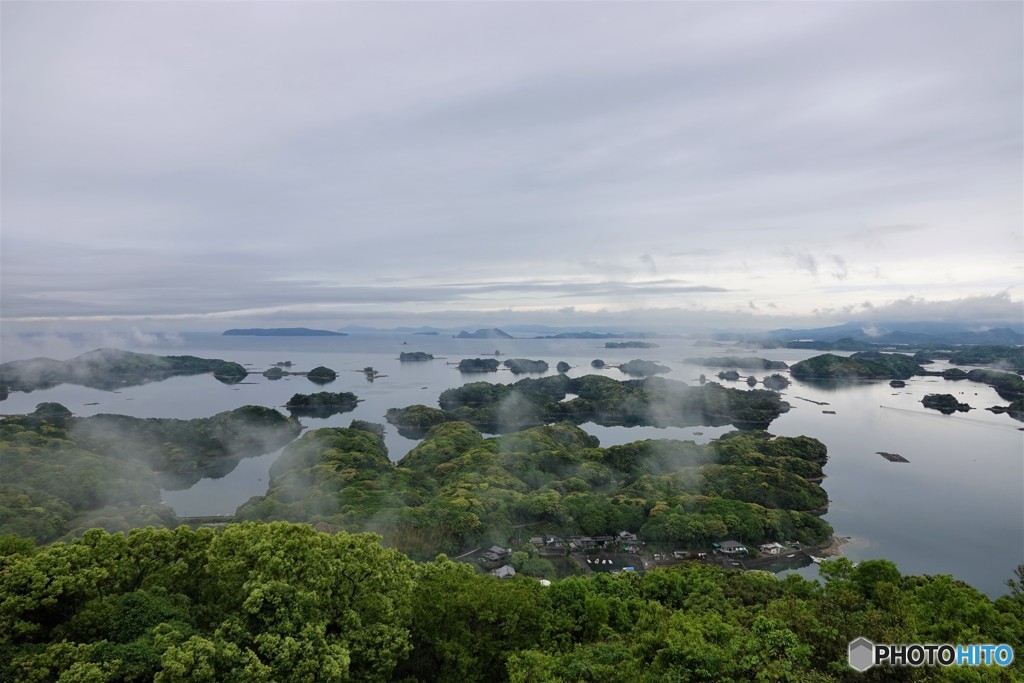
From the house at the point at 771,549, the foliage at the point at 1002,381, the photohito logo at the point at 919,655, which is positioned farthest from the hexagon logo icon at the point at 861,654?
the foliage at the point at 1002,381

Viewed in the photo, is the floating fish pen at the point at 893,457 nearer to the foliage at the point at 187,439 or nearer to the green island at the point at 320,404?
the foliage at the point at 187,439

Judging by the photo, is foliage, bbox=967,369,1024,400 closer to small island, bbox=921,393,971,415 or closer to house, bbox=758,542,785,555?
small island, bbox=921,393,971,415

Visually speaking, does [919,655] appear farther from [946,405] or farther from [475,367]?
[475,367]

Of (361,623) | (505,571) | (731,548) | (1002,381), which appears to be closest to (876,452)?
(731,548)

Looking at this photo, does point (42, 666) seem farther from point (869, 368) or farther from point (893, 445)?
point (869, 368)

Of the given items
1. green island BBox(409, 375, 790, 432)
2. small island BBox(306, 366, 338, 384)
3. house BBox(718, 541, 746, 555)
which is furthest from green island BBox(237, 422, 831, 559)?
small island BBox(306, 366, 338, 384)
